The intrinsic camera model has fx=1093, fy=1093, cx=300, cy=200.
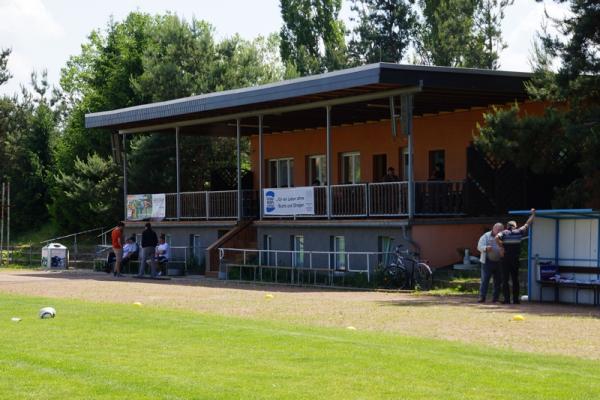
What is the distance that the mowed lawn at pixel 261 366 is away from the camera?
10.7 m

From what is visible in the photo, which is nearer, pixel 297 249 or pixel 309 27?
pixel 297 249

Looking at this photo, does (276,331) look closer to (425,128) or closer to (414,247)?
(414,247)

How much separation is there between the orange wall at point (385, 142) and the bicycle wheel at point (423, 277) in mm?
6331

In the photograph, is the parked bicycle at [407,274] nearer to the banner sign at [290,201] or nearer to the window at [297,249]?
the window at [297,249]

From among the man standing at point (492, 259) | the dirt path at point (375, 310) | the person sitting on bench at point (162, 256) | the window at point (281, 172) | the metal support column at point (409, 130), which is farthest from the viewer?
the window at point (281, 172)

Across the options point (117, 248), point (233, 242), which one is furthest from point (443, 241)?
point (117, 248)

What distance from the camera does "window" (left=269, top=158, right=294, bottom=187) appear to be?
43.6 meters

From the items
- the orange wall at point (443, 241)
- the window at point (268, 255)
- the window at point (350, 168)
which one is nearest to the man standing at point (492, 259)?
the orange wall at point (443, 241)

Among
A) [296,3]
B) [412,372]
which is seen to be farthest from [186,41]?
[412,372]

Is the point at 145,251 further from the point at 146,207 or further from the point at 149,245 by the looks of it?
the point at 146,207

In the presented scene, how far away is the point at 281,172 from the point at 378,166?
22.4ft

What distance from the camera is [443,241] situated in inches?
1158

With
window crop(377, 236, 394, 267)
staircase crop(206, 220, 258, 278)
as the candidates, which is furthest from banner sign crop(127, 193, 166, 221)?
window crop(377, 236, 394, 267)

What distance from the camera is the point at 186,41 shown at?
188 feet
